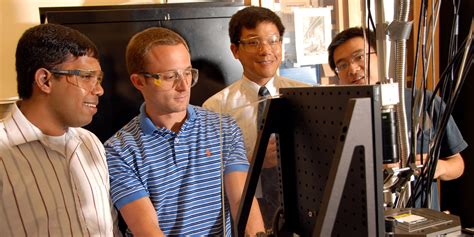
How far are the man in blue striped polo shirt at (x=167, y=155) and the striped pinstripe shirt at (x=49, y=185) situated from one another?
7 centimetres

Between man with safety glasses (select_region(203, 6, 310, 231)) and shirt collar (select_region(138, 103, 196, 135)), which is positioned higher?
man with safety glasses (select_region(203, 6, 310, 231))

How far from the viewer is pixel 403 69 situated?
0.89 m

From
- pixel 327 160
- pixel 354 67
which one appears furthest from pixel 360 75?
pixel 327 160

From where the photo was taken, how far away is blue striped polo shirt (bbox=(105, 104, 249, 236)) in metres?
1.30

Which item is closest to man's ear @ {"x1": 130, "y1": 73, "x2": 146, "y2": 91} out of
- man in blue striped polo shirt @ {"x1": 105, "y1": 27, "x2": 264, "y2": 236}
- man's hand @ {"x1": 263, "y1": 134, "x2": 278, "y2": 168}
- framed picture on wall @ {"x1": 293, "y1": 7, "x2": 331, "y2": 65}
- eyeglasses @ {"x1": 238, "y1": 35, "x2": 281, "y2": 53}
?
man in blue striped polo shirt @ {"x1": 105, "y1": 27, "x2": 264, "y2": 236}

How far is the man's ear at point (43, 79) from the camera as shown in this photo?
1.27 meters

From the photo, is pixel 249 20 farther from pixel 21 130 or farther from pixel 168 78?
pixel 21 130

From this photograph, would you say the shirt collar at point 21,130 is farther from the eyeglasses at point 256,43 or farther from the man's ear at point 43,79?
the eyeglasses at point 256,43

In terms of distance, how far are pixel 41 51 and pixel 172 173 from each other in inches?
20.9

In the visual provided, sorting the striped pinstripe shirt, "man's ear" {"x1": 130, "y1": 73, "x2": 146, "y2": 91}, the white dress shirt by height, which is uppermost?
"man's ear" {"x1": 130, "y1": 73, "x2": 146, "y2": 91}

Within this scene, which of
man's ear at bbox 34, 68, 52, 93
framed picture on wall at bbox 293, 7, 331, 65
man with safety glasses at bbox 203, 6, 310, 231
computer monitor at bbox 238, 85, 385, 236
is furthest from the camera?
framed picture on wall at bbox 293, 7, 331, 65

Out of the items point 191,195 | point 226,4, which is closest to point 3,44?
point 226,4

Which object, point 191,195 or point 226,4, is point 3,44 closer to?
point 226,4

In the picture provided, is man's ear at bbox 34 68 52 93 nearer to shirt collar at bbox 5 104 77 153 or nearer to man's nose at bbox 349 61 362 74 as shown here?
shirt collar at bbox 5 104 77 153
